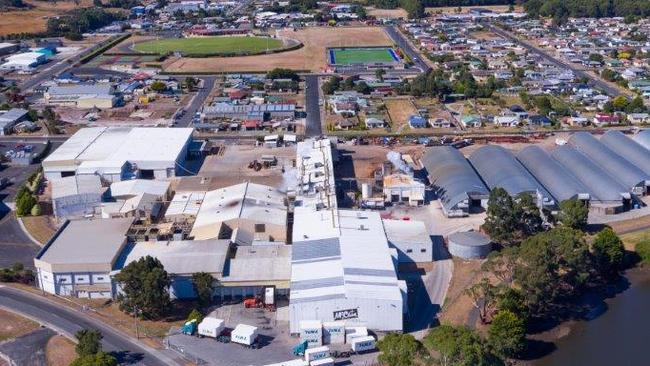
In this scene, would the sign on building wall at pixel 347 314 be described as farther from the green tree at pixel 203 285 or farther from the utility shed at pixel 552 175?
the utility shed at pixel 552 175

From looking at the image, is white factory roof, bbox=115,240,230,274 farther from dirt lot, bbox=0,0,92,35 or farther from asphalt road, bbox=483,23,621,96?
dirt lot, bbox=0,0,92,35

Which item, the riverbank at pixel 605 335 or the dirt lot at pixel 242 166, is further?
the dirt lot at pixel 242 166

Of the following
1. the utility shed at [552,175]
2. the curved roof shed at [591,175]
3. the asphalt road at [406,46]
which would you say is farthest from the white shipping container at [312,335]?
the asphalt road at [406,46]

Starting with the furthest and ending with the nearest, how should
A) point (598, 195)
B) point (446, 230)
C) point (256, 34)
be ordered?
1. point (256, 34)
2. point (598, 195)
3. point (446, 230)

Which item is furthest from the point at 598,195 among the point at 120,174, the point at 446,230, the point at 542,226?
the point at 120,174

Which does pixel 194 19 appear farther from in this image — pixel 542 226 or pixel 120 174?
pixel 542 226

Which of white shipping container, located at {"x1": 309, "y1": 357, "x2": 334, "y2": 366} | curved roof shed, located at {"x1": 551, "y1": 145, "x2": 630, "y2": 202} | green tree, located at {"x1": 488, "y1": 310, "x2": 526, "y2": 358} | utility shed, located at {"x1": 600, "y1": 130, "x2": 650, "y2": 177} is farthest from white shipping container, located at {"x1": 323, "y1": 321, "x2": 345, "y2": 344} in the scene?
utility shed, located at {"x1": 600, "y1": 130, "x2": 650, "y2": 177}

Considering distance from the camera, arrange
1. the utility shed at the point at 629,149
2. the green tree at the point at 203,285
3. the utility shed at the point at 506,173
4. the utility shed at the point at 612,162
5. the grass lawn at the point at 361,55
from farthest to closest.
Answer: the grass lawn at the point at 361,55 < the utility shed at the point at 629,149 < the utility shed at the point at 612,162 < the utility shed at the point at 506,173 < the green tree at the point at 203,285
